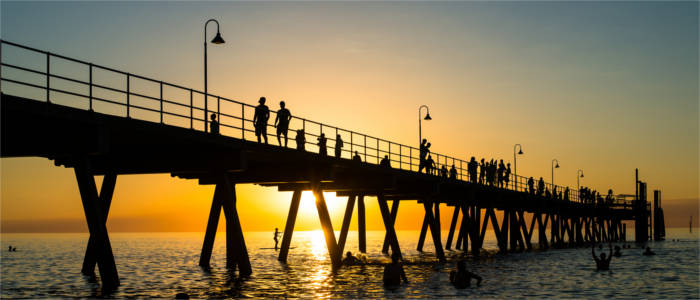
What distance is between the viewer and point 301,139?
111 feet

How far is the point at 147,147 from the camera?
29.0 m

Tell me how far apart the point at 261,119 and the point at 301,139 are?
3231 mm

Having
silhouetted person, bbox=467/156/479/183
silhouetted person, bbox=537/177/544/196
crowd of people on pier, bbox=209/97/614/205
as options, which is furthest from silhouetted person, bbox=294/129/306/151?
silhouetted person, bbox=537/177/544/196

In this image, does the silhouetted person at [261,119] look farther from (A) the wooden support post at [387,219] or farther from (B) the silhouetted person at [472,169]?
(B) the silhouetted person at [472,169]

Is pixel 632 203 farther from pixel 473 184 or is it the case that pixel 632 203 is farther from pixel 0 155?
pixel 0 155

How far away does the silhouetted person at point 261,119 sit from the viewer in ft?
101

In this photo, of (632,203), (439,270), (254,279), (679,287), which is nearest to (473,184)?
(439,270)

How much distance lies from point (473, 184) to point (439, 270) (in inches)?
519

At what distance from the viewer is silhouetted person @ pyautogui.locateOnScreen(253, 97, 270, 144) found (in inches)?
1214

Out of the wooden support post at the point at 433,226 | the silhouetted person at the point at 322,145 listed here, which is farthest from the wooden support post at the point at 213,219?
the wooden support post at the point at 433,226

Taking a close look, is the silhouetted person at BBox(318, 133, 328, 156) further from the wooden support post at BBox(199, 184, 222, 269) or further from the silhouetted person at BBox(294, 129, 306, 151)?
the wooden support post at BBox(199, 184, 222, 269)

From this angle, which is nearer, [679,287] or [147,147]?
[147,147]

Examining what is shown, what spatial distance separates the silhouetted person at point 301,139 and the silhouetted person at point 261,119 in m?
2.78

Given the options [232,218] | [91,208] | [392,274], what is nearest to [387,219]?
[392,274]
